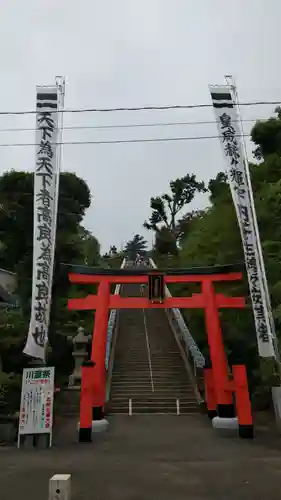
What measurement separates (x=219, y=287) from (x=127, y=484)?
12.4 metres

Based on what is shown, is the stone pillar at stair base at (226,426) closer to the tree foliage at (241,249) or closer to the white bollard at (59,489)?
the tree foliage at (241,249)

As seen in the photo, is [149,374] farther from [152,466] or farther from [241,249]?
[152,466]

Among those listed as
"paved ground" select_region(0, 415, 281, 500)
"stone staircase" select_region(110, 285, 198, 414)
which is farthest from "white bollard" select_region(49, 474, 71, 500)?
"stone staircase" select_region(110, 285, 198, 414)

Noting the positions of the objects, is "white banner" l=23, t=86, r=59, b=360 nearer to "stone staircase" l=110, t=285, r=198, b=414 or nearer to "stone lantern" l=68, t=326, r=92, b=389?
"stone staircase" l=110, t=285, r=198, b=414

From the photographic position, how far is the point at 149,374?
18.5 m

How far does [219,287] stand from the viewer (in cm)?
1955

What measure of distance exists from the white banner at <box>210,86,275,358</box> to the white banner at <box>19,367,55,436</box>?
5196 mm

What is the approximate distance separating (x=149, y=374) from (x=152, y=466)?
9.54 meters

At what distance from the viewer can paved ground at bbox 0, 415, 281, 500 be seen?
24.2 feet

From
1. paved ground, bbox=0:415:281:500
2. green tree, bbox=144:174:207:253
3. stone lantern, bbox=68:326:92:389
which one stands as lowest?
paved ground, bbox=0:415:281:500

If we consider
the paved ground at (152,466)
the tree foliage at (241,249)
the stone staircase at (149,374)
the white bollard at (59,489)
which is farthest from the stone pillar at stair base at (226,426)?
the white bollard at (59,489)

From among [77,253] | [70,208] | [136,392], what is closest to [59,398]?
[136,392]

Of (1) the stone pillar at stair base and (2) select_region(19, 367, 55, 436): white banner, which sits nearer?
(2) select_region(19, 367, 55, 436): white banner

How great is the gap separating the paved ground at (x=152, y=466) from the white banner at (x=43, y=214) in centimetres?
249
